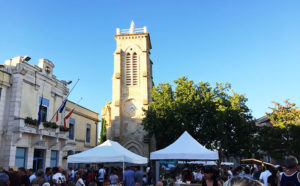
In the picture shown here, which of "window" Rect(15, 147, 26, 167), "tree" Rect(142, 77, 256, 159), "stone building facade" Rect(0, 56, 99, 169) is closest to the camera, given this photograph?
"stone building facade" Rect(0, 56, 99, 169)

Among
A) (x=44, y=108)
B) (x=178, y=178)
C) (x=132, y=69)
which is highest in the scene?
(x=132, y=69)

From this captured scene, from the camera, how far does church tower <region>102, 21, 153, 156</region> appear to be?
105ft

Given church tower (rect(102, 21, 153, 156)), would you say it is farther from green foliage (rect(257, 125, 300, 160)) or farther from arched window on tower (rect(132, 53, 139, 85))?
green foliage (rect(257, 125, 300, 160))

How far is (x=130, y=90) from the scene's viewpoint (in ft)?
111

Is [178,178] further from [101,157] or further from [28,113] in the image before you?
[28,113]

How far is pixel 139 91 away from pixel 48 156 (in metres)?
15.2

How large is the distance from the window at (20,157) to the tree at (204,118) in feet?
42.7

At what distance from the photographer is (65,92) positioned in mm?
25328

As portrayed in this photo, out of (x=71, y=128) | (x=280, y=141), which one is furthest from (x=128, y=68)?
(x=280, y=141)

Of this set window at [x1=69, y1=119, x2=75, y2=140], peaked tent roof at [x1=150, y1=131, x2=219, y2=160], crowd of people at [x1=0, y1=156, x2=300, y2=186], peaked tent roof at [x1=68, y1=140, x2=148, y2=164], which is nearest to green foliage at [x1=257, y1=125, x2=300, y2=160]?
crowd of people at [x1=0, y1=156, x2=300, y2=186]

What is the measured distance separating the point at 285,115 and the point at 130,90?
18636 mm

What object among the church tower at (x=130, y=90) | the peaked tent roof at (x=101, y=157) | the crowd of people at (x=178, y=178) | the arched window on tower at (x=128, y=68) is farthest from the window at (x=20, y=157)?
the arched window on tower at (x=128, y=68)

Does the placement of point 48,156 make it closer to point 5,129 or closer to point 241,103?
point 5,129

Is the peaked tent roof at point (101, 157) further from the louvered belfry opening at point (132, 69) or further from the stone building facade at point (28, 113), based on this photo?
the louvered belfry opening at point (132, 69)
